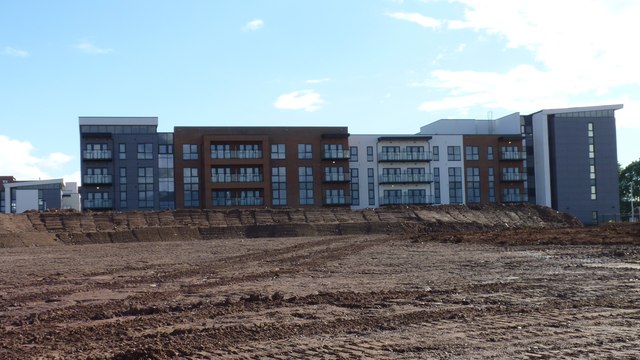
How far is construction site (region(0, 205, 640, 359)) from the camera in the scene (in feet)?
31.0

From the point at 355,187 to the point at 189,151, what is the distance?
76.1ft

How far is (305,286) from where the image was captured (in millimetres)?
17672

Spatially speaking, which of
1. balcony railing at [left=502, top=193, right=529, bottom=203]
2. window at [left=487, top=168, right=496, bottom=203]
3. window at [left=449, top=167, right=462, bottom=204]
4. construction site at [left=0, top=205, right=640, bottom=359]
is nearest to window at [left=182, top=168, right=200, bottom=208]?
window at [left=449, top=167, right=462, bottom=204]

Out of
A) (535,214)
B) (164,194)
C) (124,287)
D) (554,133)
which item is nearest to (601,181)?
(554,133)

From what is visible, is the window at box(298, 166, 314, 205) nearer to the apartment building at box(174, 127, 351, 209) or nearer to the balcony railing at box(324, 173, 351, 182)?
the apartment building at box(174, 127, 351, 209)

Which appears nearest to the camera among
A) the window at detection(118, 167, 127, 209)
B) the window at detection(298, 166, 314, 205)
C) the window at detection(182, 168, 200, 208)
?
the window at detection(182, 168, 200, 208)

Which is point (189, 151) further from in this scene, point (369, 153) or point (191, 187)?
point (369, 153)

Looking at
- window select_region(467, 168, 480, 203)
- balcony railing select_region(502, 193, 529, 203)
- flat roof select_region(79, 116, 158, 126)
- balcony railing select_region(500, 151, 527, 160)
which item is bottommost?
balcony railing select_region(502, 193, 529, 203)

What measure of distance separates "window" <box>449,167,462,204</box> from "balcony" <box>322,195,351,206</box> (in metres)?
15.9

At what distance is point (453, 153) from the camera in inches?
3568

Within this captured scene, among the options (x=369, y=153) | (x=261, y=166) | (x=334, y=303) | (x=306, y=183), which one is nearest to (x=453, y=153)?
(x=369, y=153)

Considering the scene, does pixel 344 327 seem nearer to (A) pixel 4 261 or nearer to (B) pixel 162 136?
(A) pixel 4 261

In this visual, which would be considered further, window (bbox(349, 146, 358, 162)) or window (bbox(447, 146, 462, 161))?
window (bbox(447, 146, 462, 161))

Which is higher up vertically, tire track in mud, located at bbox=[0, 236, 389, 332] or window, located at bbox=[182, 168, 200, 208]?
Result: window, located at bbox=[182, 168, 200, 208]
